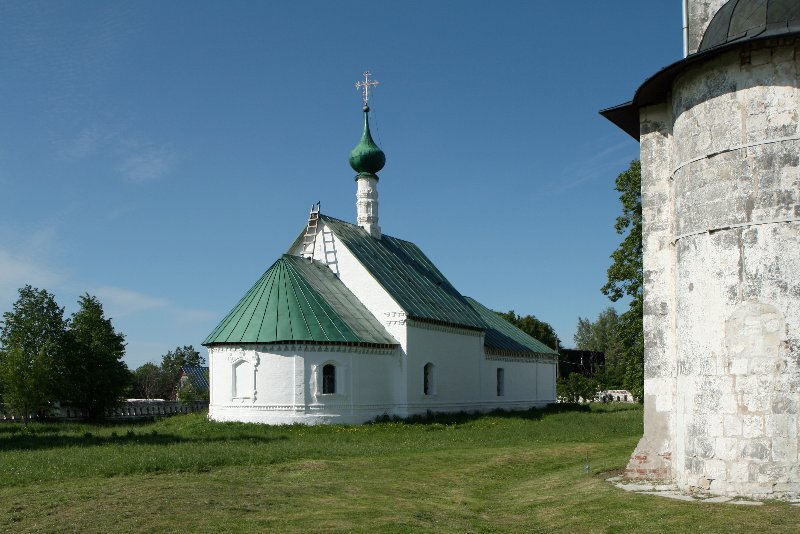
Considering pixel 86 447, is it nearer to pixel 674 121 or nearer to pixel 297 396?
pixel 297 396

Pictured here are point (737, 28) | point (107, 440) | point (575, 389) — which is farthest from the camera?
point (575, 389)

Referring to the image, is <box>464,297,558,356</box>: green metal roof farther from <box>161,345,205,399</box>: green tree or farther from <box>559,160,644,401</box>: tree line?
<box>161,345,205,399</box>: green tree

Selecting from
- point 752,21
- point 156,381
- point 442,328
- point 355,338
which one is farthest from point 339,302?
point 156,381

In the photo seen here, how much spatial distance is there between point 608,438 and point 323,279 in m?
14.3

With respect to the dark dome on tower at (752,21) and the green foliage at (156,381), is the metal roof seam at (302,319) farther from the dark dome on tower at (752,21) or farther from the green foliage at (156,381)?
the green foliage at (156,381)

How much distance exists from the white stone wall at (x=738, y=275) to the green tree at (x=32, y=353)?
34.9 meters

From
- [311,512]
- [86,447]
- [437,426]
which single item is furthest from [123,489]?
[437,426]

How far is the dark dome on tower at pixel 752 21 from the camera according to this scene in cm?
1249

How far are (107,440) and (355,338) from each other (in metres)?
10.3

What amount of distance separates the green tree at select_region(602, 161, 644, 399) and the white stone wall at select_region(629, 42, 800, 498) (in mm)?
16515

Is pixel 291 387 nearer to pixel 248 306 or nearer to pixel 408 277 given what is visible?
pixel 248 306

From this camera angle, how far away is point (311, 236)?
3578cm

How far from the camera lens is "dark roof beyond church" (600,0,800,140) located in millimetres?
12500

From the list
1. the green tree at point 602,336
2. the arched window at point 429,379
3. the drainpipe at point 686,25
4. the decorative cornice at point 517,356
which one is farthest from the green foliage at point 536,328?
the drainpipe at point 686,25
